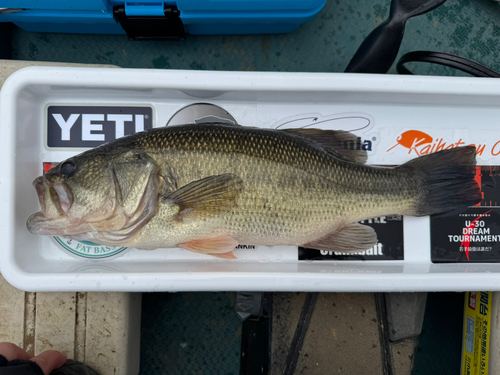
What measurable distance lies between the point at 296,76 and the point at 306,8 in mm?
429

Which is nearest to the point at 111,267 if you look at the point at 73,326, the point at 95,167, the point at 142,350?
the point at 73,326

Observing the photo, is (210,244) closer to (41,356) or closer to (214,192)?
(214,192)

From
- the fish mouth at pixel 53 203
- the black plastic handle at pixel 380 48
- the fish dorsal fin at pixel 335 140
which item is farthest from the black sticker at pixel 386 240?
the fish mouth at pixel 53 203

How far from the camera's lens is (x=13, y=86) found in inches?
49.4

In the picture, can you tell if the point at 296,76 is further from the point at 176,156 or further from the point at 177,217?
the point at 177,217

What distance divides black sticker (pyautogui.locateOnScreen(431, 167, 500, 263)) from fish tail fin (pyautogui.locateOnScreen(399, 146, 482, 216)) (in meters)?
0.15

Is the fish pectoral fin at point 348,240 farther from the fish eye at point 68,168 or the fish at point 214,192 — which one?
the fish eye at point 68,168

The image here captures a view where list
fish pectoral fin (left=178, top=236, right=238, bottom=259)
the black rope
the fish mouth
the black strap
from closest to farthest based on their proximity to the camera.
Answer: the fish mouth, fish pectoral fin (left=178, top=236, right=238, bottom=259), the black strap, the black rope

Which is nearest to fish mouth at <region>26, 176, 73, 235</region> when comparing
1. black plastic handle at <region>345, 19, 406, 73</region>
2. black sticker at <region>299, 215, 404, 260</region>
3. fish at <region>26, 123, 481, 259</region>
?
fish at <region>26, 123, 481, 259</region>

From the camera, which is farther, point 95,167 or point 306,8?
point 306,8

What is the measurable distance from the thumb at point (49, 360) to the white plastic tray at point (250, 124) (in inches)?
11.1

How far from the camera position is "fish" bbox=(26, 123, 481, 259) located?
1.14 metres

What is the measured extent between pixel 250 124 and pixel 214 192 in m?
0.45

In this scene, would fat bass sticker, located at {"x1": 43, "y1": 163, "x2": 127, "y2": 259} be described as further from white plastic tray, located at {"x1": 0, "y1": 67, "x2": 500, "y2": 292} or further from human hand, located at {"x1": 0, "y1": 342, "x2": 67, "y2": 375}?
human hand, located at {"x1": 0, "y1": 342, "x2": 67, "y2": 375}
